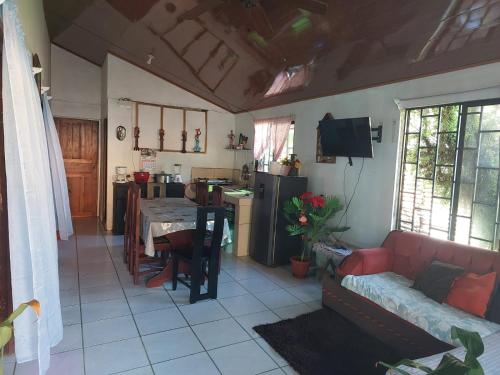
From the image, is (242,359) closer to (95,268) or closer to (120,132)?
(95,268)

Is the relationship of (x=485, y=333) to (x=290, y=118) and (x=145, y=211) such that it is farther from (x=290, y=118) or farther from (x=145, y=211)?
(x=290, y=118)

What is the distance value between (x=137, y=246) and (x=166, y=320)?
3.19 ft

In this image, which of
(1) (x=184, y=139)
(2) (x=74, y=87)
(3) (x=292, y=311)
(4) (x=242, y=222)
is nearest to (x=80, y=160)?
(2) (x=74, y=87)

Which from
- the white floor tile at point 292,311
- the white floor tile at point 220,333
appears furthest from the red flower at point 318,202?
the white floor tile at point 220,333

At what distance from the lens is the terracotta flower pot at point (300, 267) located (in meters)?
3.89

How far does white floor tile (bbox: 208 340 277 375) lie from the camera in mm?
2219

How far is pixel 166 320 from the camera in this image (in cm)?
281

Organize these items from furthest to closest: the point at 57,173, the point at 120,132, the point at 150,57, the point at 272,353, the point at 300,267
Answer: the point at 120,132 → the point at 150,57 → the point at 57,173 → the point at 300,267 → the point at 272,353

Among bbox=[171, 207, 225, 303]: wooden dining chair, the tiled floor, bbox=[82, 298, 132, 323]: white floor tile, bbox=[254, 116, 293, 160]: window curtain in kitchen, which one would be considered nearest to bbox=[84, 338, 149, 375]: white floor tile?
the tiled floor

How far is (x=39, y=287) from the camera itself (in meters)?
1.94

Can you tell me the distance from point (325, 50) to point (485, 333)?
2696mm

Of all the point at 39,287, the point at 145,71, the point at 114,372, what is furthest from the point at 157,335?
the point at 145,71

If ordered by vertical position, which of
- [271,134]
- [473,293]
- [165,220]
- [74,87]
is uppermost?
[74,87]

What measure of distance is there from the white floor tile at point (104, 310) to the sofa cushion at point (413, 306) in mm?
1957
